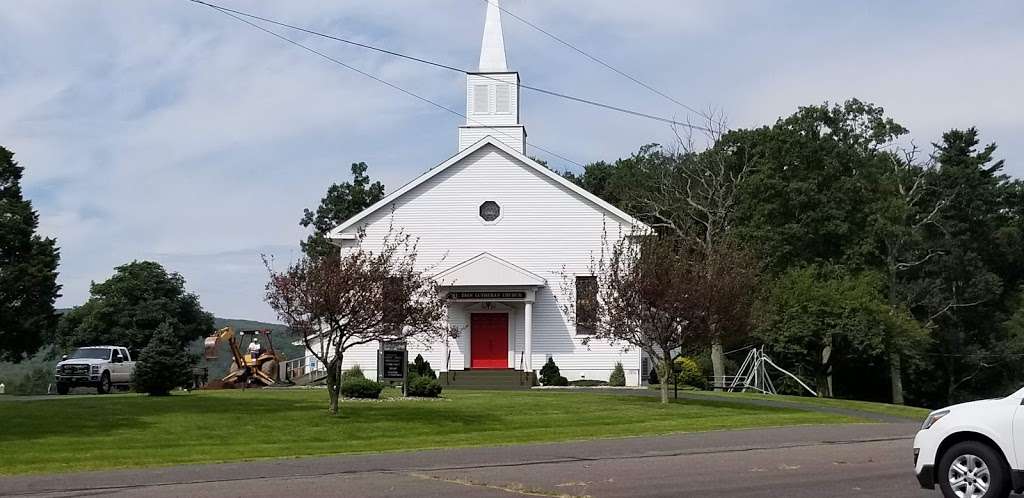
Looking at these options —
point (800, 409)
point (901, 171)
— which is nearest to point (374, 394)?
point (800, 409)

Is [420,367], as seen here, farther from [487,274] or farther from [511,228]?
[511,228]

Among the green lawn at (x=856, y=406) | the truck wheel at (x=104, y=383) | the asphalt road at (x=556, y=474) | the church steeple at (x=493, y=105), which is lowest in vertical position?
the asphalt road at (x=556, y=474)

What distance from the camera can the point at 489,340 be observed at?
42250mm

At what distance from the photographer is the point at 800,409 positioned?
1187 inches

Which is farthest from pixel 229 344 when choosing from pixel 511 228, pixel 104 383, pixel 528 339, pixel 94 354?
pixel 511 228

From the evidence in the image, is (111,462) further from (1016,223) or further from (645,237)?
(1016,223)

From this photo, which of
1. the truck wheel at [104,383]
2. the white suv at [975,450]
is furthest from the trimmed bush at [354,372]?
the white suv at [975,450]

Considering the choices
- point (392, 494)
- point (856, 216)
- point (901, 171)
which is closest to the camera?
point (392, 494)

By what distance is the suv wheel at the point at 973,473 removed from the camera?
36.1 feet

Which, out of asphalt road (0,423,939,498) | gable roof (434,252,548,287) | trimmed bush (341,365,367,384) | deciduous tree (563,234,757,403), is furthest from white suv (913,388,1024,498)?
trimmed bush (341,365,367,384)

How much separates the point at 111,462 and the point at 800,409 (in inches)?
738

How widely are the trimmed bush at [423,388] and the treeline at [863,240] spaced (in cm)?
1716

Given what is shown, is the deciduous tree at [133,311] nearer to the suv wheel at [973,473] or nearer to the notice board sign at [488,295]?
the notice board sign at [488,295]

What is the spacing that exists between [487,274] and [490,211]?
305cm
